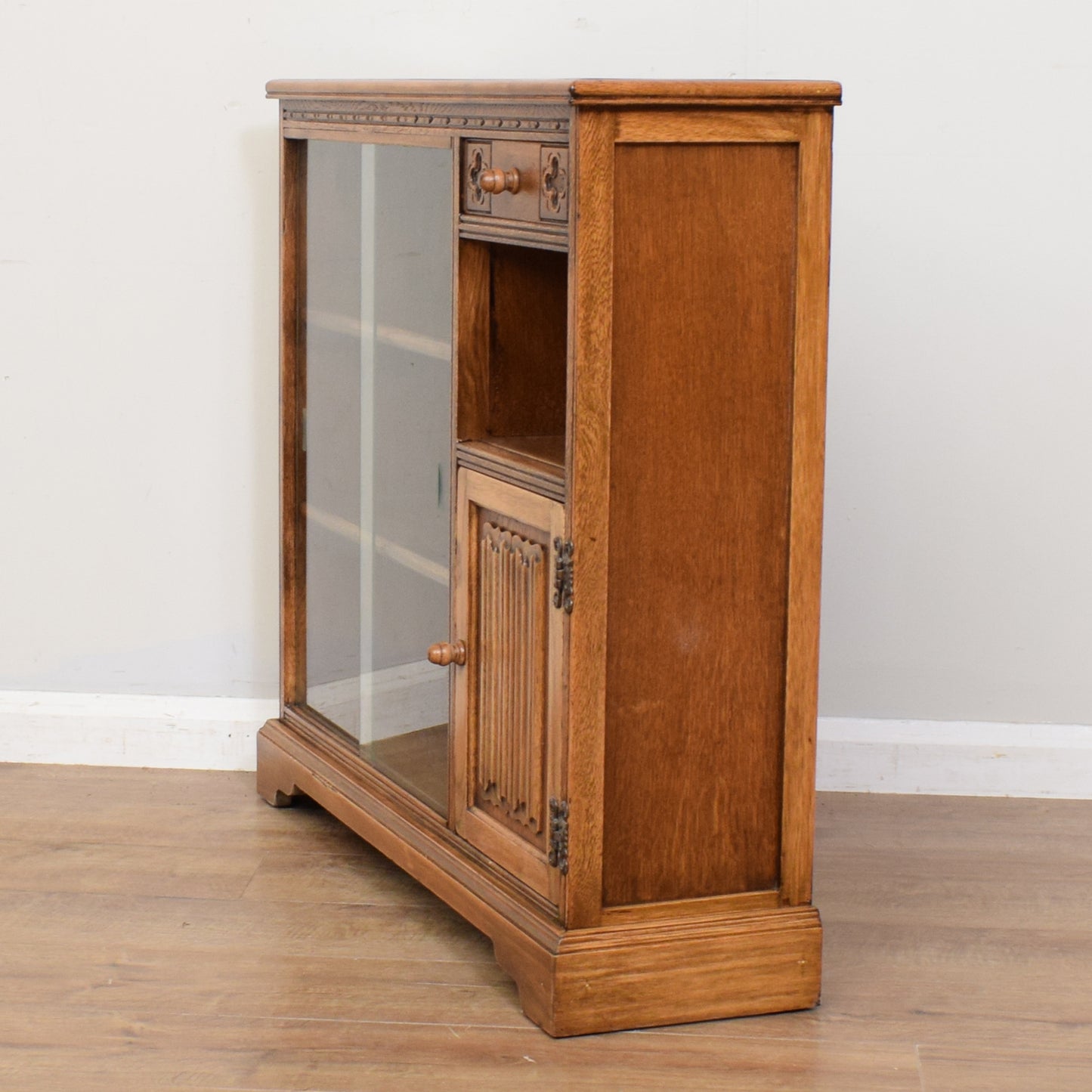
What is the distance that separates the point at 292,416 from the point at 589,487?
97 centimetres

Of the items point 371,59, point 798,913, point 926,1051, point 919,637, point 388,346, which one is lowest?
point 926,1051

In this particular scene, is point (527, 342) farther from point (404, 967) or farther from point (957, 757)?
point (957, 757)

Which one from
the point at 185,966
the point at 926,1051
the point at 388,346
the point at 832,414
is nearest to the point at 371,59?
the point at 388,346

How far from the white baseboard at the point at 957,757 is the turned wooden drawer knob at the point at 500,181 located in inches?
52.3

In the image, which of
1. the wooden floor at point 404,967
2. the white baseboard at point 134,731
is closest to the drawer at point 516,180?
the wooden floor at point 404,967

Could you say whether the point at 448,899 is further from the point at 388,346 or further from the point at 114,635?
the point at 114,635

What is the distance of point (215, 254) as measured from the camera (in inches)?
122

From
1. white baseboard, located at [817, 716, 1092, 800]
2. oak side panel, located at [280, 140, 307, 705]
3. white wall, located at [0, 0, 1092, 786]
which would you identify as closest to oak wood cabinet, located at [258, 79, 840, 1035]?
oak side panel, located at [280, 140, 307, 705]

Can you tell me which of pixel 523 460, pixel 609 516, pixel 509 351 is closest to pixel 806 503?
pixel 609 516

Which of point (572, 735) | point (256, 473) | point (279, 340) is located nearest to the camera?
point (572, 735)

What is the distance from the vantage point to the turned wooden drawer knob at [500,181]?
2.15 m

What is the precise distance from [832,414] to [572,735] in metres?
1.06

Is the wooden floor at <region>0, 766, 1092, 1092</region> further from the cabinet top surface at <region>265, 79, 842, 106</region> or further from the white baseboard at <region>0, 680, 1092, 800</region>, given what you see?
the cabinet top surface at <region>265, 79, 842, 106</region>

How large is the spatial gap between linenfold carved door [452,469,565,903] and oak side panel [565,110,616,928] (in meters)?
0.04
